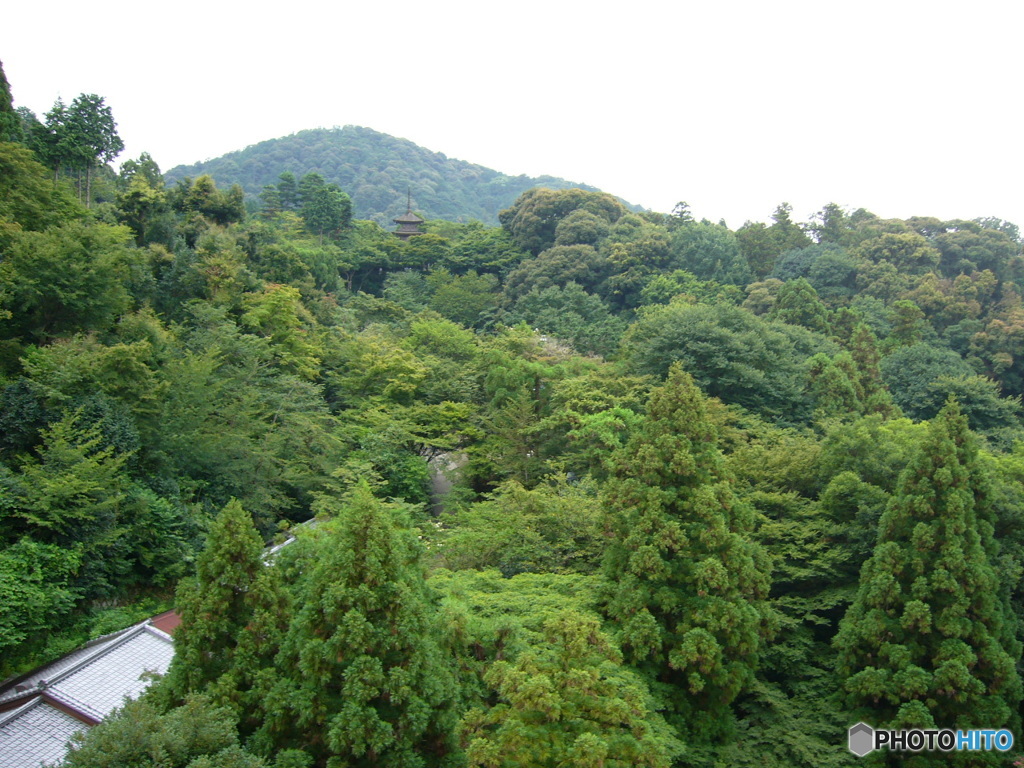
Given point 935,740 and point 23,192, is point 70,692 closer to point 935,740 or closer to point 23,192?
point 935,740

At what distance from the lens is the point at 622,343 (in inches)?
871

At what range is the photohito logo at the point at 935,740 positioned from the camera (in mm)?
7965

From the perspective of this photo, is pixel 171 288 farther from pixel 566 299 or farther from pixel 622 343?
pixel 566 299

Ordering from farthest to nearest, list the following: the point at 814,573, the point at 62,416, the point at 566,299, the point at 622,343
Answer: the point at 566,299 → the point at 622,343 → the point at 62,416 → the point at 814,573

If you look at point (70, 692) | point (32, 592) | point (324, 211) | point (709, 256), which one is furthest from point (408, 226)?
point (70, 692)

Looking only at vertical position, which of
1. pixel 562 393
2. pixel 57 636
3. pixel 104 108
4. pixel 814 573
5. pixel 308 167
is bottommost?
pixel 57 636

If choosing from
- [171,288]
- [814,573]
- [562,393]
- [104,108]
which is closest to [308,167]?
[104,108]

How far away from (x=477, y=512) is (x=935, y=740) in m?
7.77

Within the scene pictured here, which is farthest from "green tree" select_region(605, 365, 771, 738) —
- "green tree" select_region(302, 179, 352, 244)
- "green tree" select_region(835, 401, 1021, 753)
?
"green tree" select_region(302, 179, 352, 244)

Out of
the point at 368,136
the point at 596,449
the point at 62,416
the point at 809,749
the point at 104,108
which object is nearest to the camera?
the point at 809,749

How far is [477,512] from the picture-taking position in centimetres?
1288

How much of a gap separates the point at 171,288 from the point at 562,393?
1206 cm

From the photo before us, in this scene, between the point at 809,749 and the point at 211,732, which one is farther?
the point at 809,749

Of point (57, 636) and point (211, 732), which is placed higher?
point (211, 732)
